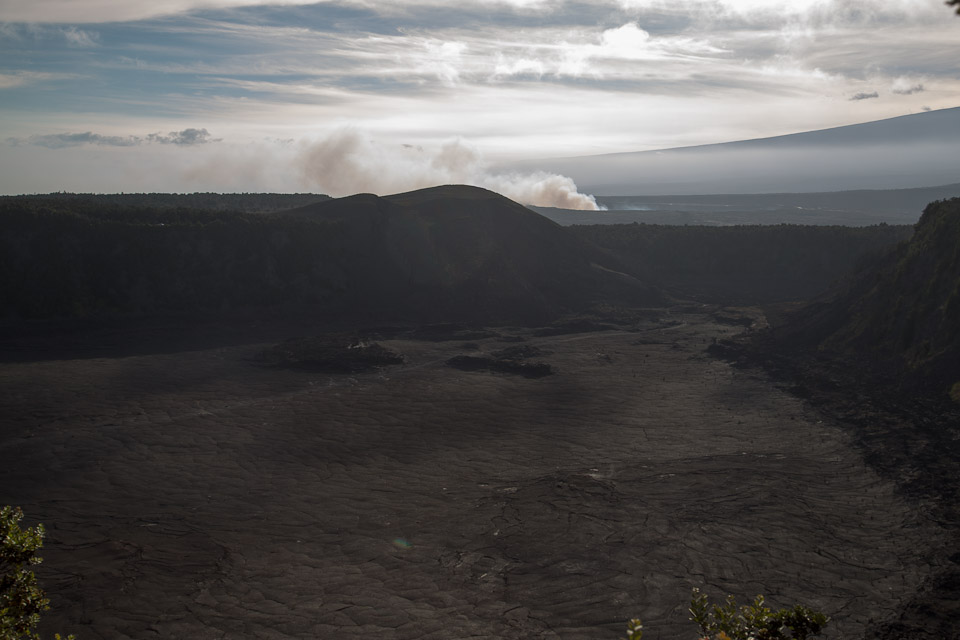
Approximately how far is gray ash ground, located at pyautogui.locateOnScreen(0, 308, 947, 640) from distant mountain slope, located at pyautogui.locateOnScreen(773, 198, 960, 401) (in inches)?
276

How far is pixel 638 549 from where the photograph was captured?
63.3 feet

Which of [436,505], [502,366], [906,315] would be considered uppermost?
[906,315]

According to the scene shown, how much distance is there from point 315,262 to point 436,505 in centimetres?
4279

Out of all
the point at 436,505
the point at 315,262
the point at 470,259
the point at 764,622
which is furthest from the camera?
the point at 470,259

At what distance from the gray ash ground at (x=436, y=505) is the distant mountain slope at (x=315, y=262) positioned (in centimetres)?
1535

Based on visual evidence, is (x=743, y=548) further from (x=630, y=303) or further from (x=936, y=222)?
(x=630, y=303)

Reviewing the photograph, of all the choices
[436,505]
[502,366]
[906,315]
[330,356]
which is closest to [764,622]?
[436,505]

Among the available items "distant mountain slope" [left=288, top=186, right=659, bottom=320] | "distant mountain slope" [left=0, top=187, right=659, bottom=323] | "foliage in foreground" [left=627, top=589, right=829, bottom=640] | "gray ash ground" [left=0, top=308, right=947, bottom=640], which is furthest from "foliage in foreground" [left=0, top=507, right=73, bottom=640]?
"distant mountain slope" [left=288, top=186, right=659, bottom=320]

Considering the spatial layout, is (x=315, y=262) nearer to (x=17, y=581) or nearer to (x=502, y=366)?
(x=502, y=366)

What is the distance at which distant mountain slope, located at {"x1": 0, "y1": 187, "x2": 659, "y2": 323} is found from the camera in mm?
52812

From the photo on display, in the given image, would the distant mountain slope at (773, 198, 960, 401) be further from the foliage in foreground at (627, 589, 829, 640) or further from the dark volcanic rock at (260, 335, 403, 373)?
the foliage in foreground at (627, 589, 829, 640)

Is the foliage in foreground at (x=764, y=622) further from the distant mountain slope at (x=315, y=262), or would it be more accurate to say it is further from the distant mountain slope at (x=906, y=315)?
the distant mountain slope at (x=315, y=262)

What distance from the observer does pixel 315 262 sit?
62031 mm

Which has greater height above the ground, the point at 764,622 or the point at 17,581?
the point at 764,622
